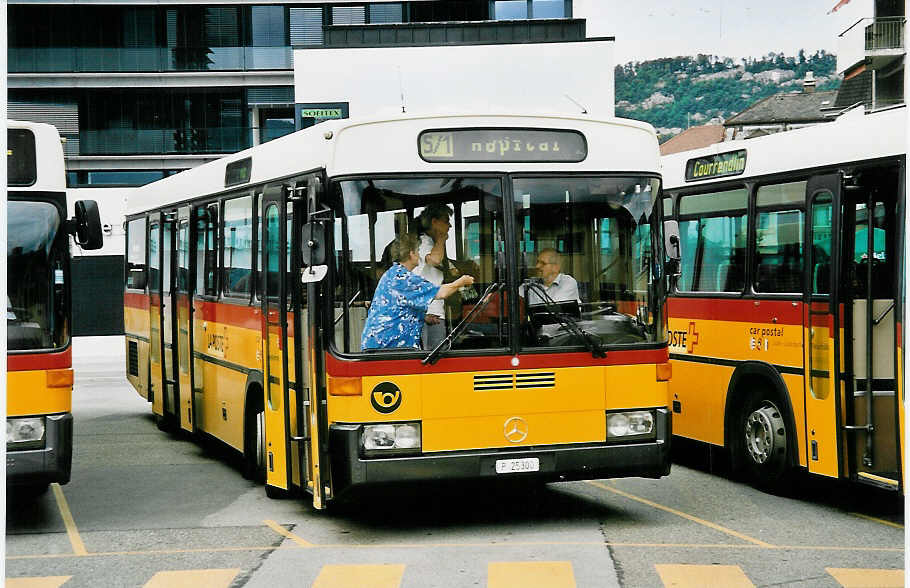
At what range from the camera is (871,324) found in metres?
9.80

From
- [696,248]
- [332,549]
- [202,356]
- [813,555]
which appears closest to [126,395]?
[202,356]

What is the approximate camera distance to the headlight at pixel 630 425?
9.38m

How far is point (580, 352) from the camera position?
9.30 m

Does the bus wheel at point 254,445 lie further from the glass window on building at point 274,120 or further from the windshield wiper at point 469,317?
the glass window on building at point 274,120

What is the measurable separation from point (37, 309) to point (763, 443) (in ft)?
19.4

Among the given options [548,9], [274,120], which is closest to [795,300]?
[548,9]

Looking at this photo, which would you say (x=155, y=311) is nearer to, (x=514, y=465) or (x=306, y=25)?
(x=514, y=465)

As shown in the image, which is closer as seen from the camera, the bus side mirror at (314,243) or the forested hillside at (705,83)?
the bus side mirror at (314,243)

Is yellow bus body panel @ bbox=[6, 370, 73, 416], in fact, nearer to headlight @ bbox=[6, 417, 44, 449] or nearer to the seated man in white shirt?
headlight @ bbox=[6, 417, 44, 449]

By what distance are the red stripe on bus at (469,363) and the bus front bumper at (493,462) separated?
0.40m

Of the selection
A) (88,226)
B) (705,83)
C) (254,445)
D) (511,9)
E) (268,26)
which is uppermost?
(268,26)

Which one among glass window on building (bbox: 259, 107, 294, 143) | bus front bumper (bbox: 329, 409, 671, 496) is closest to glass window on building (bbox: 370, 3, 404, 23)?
glass window on building (bbox: 259, 107, 294, 143)

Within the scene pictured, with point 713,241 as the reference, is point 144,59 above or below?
above

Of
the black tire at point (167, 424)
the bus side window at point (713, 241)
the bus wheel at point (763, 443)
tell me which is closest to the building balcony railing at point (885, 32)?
the black tire at point (167, 424)
